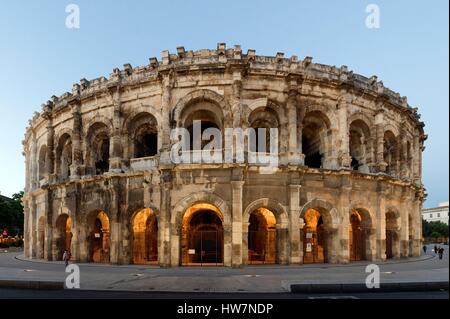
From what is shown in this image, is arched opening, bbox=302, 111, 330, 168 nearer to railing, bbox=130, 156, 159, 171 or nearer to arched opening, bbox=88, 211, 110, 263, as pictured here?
railing, bbox=130, 156, 159, 171

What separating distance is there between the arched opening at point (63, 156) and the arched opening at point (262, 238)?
1296 cm

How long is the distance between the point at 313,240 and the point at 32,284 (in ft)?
49.2

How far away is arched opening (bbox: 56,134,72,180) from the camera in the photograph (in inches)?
1001

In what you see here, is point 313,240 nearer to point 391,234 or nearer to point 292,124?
point 391,234

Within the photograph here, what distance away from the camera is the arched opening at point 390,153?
2552cm

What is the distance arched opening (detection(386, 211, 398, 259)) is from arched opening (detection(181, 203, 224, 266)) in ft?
36.2

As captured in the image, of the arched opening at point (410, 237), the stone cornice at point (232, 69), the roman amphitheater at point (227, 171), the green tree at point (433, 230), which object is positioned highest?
the stone cornice at point (232, 69)

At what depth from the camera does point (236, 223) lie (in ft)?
60.8

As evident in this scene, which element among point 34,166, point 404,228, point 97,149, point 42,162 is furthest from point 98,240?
point 404,228

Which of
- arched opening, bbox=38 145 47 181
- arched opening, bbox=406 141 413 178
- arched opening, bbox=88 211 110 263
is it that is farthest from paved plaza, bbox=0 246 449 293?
arched opening, bbox=38 145 47 181

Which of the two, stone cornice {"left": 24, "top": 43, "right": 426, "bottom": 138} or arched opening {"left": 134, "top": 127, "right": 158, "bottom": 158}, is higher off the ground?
stone cornice {"left": 24, "top": 43, "right": 426, "bottom": 138}

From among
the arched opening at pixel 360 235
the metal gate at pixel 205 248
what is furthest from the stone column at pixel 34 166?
the arched opening at pixel 360 235

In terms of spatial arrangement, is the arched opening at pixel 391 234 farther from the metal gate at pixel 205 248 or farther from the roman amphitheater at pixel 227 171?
the metal gate at pixel 205 248

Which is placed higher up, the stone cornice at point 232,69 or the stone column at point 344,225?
the stone cornice at point 232,69
